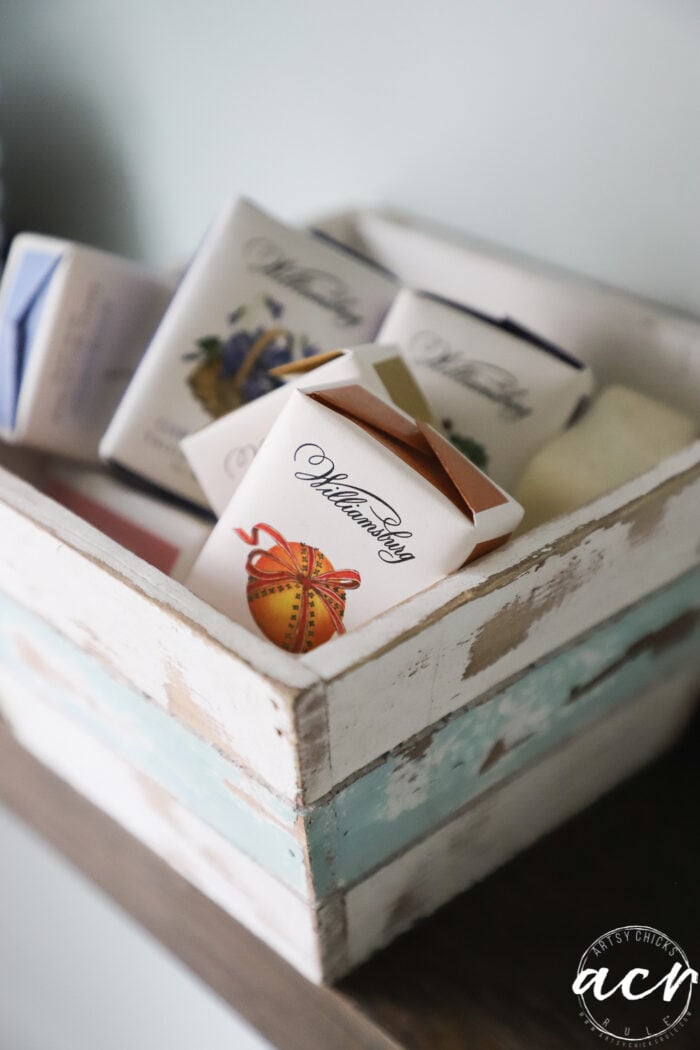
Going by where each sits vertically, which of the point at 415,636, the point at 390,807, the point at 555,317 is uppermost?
the point at 555,317

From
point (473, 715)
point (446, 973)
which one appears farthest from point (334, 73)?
point (446, 973)

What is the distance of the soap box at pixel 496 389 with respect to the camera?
0.59m

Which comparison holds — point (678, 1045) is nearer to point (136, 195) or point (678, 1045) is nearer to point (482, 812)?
point (482, 812)

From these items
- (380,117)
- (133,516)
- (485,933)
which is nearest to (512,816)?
(485,933)

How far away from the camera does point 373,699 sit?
0.40m

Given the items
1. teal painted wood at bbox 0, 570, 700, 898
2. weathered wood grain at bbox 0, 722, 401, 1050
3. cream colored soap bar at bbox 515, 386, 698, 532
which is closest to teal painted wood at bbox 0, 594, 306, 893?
teal painted wood at bbox 0, 570, 700, 898

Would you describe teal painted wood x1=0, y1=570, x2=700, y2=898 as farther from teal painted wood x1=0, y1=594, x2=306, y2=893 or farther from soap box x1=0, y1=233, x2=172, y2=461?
soap box x1=0, y1=233, x2=172, y2=461

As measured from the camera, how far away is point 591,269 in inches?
27.2

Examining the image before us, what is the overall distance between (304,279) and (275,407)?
0.18 meters

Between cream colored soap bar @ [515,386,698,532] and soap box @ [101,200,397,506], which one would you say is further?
soap box @ [101,200,397,506]

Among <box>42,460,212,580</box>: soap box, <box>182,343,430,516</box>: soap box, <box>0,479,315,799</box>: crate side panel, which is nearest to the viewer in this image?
<box>0,479,315,799</box>: crate side panel

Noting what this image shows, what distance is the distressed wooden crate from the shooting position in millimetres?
405

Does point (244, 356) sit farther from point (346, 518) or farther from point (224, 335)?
point (346, 518)

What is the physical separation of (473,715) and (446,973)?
17 centimetres
